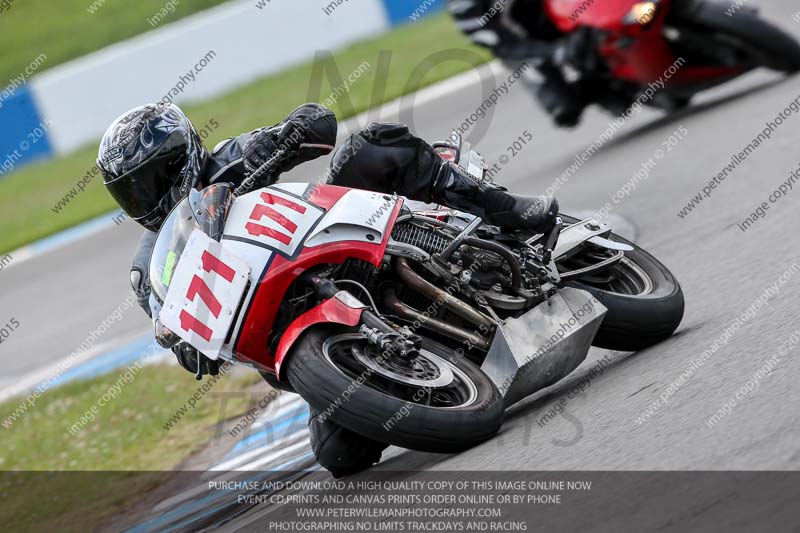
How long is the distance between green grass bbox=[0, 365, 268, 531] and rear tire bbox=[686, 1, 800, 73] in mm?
4753

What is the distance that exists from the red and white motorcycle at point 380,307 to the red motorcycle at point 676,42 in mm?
4838

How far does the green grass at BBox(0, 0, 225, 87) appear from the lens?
18.3 meters

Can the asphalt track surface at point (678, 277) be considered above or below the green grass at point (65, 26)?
above

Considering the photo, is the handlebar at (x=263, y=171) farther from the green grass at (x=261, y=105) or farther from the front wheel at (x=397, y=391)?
→ the green grass at (x=261, y=105)

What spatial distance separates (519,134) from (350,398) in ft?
25.7

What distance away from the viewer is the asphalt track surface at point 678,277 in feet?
12.5

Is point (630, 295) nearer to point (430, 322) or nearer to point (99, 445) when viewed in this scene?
point (430, 322)

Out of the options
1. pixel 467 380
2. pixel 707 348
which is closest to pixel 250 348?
pixel 467 380

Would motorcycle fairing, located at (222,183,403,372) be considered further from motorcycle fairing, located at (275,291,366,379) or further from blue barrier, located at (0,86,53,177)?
blue barrier, located at (0,86,53,177)

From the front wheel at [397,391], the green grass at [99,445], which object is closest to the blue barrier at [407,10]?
the green grass at [99,445]

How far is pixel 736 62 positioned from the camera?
31.9ft

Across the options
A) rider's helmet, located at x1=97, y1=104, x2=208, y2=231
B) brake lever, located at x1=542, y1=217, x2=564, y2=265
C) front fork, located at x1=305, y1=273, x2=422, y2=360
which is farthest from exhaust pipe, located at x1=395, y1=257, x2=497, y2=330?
rider's helmet, located at x1=97, y1=104, x2=208, y2=231

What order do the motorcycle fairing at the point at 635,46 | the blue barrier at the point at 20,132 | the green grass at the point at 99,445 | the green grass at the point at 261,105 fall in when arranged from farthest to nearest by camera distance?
the blue barrier at the point at 20,132
the green grass at the point at 261,105
the motorcycle fairing at the point at 635,46
the green grass at the point at 99,445

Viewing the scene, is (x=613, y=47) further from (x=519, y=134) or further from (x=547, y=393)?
(x=547, y=393)
